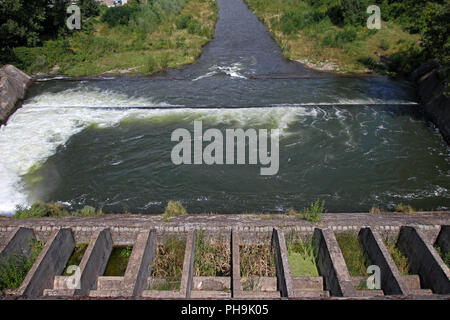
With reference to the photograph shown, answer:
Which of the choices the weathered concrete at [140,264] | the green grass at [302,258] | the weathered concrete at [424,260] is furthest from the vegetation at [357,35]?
the weathered concrete at [140,264]

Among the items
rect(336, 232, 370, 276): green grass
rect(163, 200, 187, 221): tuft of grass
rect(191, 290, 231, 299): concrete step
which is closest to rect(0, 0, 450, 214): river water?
rect(163, 200, 187, 221): tuft of grass

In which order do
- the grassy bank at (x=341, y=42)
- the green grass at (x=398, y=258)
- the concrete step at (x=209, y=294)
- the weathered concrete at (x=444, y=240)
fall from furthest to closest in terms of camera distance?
the grassy bank at (x=341, y=42), the weathered concrete at (x=444, y=240), the green grass at (x=398, y=258), the concrete step at (x=209, y=294)

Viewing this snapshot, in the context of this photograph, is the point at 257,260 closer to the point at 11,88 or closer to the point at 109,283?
Answer: the point at 109,283

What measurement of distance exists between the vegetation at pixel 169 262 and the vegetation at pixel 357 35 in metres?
13.5

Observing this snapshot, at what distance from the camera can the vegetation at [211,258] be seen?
7.73m

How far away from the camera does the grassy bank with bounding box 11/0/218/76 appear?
20031mm

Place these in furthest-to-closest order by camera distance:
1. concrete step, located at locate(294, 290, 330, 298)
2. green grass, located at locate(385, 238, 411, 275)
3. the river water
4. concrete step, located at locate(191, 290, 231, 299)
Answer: the river water
green grass, located at locate(385, 238, 411, 275)
concrete step, located at locate(294, 290, 330, 298)
concrete step, located at locate(191, 290, 231, 299)

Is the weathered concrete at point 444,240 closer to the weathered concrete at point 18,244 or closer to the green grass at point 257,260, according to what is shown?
the green grass at point 257,260

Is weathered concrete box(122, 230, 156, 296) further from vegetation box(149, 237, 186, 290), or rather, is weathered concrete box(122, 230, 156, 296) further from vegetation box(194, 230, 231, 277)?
vegetation box(194, 230, 231, 277)

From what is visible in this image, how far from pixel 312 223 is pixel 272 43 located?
18.8m

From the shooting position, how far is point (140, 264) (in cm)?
716

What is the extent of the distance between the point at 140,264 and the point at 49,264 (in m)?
2.04

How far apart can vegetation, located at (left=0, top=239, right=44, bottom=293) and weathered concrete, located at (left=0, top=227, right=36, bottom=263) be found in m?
0.07

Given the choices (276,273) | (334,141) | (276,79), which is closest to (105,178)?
(276,273)
